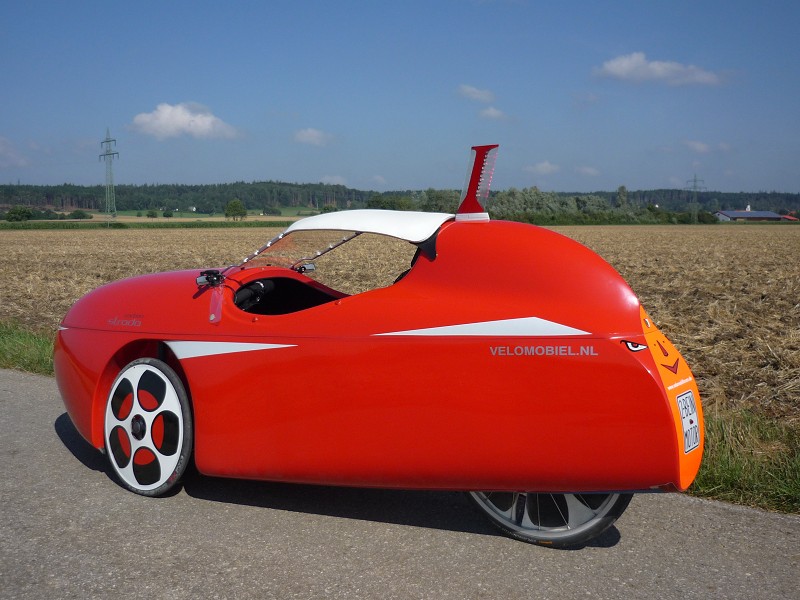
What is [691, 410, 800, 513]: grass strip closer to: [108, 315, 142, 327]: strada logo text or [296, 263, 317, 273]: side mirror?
[296, 263, 317, 273]: side mirror

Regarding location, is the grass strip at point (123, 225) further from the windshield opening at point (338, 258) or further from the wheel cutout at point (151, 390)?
the wheel cutout at point (151, 390)

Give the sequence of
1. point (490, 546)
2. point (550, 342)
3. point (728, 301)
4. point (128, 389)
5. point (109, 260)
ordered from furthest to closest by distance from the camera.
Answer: point (109, 260) → point (728, 301) → point (128, 389) → point (490, 546) → point (550, 342)

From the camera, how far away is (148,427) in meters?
3.81

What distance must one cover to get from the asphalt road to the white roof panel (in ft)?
4.15

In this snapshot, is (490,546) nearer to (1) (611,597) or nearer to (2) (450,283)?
(1) (611,597)

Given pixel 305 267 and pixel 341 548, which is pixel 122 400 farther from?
pixel 341 548

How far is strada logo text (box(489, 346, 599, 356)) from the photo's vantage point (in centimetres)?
287

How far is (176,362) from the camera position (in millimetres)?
3967

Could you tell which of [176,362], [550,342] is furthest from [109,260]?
[550,342]

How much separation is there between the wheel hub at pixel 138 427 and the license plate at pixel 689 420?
2458 mm

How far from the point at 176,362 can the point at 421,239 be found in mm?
1500

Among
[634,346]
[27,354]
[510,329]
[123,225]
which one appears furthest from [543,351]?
[123,225]

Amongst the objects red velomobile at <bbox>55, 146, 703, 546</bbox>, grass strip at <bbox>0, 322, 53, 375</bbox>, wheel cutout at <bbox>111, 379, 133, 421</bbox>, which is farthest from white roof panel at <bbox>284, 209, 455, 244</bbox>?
grass strip at <bbox>0, 322, 53, 375</bbox>

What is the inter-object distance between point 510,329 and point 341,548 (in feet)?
3.65
